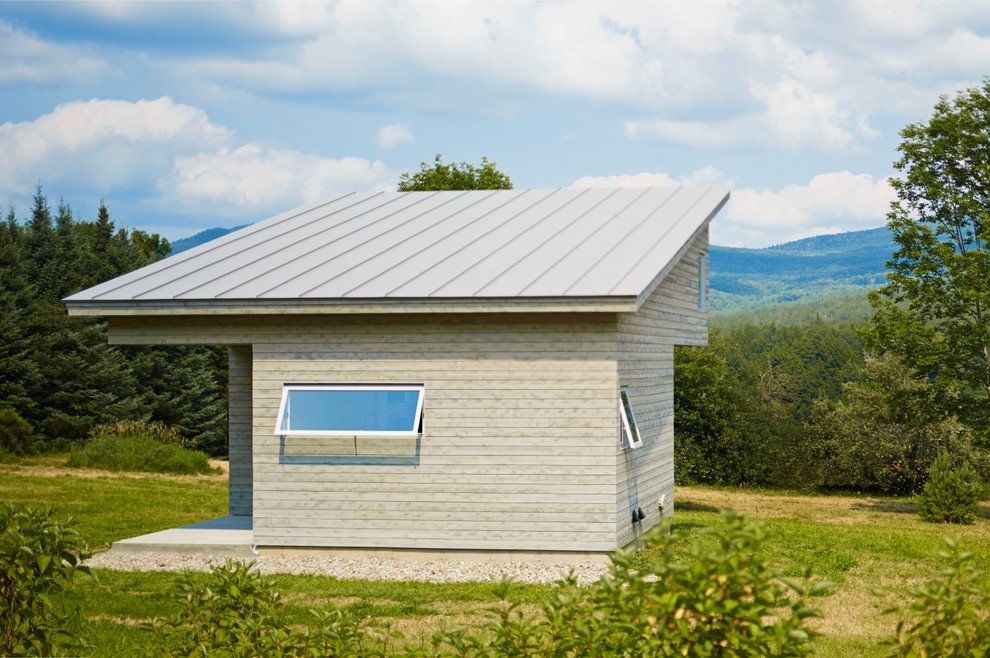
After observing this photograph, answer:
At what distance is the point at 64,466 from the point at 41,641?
69.0 ft

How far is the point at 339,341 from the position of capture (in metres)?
13.0

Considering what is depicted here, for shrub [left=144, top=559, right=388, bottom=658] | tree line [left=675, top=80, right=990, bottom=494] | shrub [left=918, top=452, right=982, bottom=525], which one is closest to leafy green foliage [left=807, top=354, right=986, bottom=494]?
tree line [left=675, top=80, right=990, bottom=494]

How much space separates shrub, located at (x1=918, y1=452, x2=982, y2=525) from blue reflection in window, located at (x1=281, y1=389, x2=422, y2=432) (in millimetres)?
11606

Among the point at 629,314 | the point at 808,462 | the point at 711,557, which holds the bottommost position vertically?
the point at 808,462

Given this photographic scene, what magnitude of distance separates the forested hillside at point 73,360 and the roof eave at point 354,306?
16594 millimetres

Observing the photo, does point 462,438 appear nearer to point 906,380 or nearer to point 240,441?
point 240,441

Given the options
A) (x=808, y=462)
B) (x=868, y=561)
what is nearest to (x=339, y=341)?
(x=868, y=561)

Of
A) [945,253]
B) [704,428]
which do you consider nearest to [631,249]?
[945,253]

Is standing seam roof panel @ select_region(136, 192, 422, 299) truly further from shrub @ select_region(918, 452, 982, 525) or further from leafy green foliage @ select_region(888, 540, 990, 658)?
shrub @ select_region(918, 452, 982, 525)

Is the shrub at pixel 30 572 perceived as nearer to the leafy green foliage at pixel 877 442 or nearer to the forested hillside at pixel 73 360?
the forested hillside at pixel 73 360

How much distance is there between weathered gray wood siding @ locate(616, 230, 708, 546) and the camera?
1330 centimetres

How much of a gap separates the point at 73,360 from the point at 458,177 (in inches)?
542

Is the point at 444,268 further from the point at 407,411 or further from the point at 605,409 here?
the point at 605,409

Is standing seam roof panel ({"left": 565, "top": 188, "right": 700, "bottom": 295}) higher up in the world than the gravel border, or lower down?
higher up
